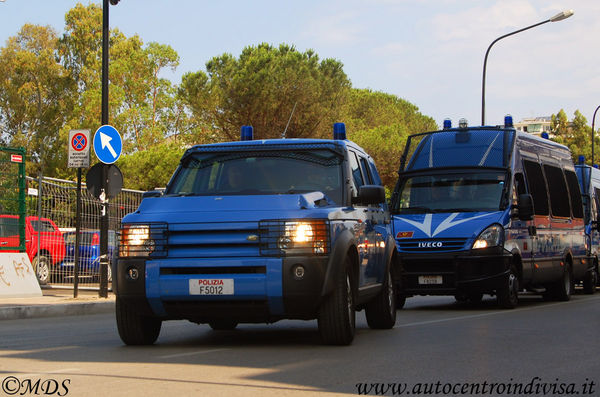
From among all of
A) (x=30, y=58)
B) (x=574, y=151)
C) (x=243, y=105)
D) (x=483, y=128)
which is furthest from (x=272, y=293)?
(x=574, y=151)

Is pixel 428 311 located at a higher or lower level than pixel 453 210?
lower

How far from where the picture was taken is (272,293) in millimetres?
9094

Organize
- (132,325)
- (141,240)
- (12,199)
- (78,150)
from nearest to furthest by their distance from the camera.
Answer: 1. (141,240)
2. (132,325)
3. (78,150)
4. (12,199)

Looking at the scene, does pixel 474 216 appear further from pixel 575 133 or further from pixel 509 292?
pixel 575 133

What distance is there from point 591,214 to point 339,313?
676 inches

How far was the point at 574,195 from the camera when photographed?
22297mm

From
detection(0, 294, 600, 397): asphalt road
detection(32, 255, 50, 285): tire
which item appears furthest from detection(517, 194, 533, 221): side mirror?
detection(32, 255, 50, 285): tire

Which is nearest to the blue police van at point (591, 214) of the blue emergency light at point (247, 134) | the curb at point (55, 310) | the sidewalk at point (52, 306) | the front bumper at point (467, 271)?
the front bumper at point (467, 271)

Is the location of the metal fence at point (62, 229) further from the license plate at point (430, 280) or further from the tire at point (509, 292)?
the tire at point (509, 292)

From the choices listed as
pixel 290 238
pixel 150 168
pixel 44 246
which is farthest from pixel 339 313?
Result: pixel 150 168

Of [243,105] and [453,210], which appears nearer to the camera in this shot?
[453,210]

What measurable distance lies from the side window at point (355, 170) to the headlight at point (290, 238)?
Answer: 176cm

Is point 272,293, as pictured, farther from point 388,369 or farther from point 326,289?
point 388,369

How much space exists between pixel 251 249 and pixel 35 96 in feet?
227
